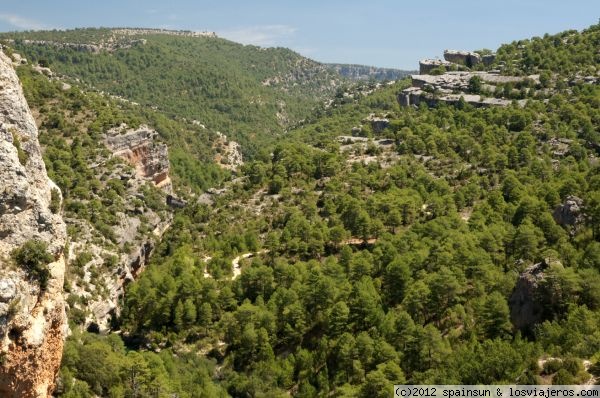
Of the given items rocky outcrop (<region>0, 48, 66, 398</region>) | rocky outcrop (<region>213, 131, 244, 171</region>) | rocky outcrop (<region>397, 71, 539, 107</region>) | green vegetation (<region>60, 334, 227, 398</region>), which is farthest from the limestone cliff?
rocky outcrop (<region>397, 71, 539, 107</region>)

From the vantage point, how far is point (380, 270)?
57812 millimetres

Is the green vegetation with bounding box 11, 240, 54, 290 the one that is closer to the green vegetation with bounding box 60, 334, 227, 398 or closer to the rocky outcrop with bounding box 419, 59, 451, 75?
the green vegetation with bounding box 60, 334, 227, 398

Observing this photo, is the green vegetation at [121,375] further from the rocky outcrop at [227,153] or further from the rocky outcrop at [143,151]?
the rocky outcrop at [227,153]

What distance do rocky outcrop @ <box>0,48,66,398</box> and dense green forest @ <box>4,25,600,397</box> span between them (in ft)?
26.5

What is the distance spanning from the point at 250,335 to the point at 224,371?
4.28 meters

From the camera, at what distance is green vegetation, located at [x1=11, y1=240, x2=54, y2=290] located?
2467 cm

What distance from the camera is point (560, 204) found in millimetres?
57562

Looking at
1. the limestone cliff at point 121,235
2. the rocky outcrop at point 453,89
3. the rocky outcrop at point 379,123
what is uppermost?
the rocky outcrop at point 453,89

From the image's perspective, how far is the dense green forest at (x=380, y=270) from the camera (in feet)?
127

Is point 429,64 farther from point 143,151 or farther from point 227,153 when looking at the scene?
point 143,151

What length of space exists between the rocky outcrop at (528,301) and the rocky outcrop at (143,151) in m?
72.2

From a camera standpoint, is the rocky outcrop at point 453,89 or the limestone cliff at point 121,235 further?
the rocky outcrop at point 453,89

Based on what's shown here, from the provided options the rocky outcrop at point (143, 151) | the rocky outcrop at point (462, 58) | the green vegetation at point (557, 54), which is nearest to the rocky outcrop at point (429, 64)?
the rocky outcrop at point (462, 58)

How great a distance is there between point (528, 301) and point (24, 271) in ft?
116
